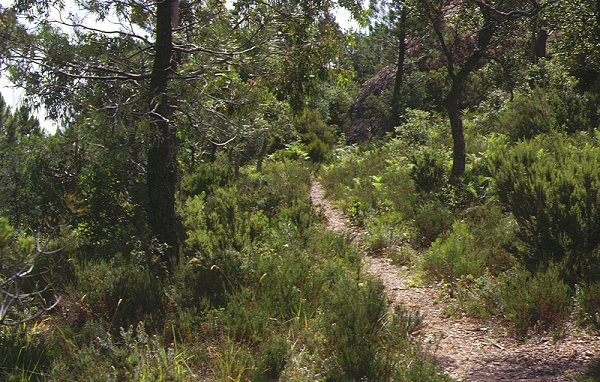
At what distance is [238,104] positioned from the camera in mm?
6652

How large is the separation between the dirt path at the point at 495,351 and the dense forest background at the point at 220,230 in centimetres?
22

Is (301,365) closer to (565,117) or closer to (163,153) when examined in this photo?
(163,153)

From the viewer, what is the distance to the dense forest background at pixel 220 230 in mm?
4465

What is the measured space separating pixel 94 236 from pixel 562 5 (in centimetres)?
796

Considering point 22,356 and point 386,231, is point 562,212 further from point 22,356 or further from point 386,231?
point 22,356

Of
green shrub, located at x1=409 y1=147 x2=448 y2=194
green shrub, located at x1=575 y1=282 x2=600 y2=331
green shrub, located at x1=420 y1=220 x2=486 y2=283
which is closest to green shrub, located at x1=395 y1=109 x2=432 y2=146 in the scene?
green shrub, located at x1=409 y1=147 x2=448 y2=194

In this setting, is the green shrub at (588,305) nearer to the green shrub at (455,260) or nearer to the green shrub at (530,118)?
the green shrub at (455,260)

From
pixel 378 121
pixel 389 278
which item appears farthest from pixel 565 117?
pixel 378 121

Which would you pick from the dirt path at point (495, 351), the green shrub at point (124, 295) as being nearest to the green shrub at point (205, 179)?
the green shrub at point (124, 295)

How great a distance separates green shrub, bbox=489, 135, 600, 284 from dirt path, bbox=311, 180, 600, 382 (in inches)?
34.4

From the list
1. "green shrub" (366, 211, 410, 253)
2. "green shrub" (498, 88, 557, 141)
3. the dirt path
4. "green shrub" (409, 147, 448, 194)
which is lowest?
the dirt path

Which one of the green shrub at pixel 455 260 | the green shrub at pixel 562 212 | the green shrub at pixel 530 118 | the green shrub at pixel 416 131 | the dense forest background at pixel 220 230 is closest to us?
the dense forest background at pixel 220 230

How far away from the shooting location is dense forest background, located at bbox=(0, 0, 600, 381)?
4465 mm

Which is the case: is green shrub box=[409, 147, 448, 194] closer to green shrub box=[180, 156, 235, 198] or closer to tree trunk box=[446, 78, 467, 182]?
tree trunk box=[446, 78, 467, 182]
